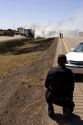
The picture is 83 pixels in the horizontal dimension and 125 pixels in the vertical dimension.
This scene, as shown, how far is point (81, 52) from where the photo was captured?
1717 centimetres

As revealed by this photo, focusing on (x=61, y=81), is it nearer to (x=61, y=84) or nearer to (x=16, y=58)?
(x=61, y=84)

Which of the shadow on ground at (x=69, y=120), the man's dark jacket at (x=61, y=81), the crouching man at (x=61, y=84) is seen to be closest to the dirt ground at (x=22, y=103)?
the shadow on ground at (x=69, y=120)

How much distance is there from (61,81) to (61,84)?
0.07 meters

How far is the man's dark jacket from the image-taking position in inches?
346

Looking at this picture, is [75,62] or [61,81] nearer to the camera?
[61,81]

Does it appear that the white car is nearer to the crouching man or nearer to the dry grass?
the dry grass

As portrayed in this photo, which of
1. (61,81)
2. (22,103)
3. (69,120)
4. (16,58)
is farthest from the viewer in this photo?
(16,58)

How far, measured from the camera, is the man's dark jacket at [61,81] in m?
8.80

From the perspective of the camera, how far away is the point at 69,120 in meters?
9.21

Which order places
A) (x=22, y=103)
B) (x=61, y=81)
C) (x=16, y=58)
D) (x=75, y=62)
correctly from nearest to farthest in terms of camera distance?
(x=61, y=81)
(x=22, y=103)
(x=75, y=62)
(x=16, y=58)

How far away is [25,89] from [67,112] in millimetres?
5352

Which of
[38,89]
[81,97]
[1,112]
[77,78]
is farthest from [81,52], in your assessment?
[1,112]

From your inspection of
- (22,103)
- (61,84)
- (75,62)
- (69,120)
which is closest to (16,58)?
(75,62)

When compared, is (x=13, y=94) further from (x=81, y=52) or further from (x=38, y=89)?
(x=81, y=52)
